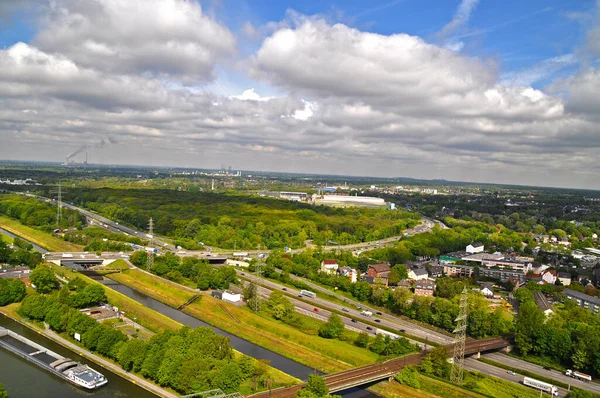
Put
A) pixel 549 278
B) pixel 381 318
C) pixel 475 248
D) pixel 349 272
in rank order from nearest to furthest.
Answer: pixel 381 318, pixel 349 272, pixel 549 278, pixel 475 248

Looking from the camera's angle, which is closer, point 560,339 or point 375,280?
point 560,339

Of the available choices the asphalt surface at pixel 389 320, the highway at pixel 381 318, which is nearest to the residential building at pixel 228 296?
the highway at pixel 381 318

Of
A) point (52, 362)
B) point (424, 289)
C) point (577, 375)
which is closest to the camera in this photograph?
point (52, 362)

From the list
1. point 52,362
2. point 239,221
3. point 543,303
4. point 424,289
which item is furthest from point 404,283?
point 239,221

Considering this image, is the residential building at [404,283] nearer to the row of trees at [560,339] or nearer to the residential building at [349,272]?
the residential building at [349,272]

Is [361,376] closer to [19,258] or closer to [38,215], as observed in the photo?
[19,258]

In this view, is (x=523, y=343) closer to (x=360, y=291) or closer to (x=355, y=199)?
(x=360, y=291)

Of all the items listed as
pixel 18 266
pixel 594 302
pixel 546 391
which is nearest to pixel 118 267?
pixel 18 266

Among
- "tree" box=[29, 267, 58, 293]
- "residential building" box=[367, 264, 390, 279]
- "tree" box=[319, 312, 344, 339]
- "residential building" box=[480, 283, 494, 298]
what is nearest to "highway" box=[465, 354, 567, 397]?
"tree" box=[319, 312, 344, 339]
